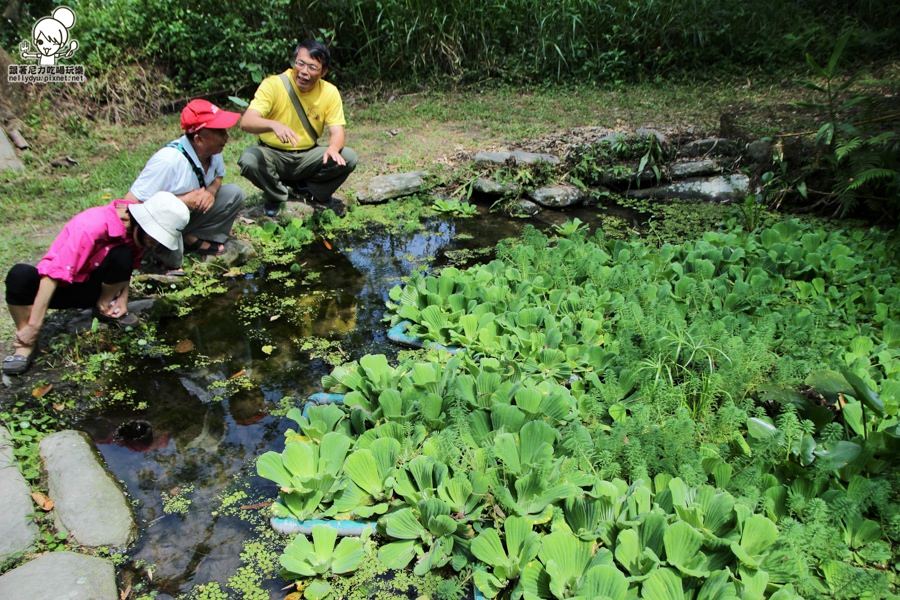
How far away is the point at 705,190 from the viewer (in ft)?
17.9

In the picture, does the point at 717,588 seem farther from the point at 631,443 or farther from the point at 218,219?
the point at 218,219

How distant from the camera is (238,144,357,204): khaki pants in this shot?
472 centimetres

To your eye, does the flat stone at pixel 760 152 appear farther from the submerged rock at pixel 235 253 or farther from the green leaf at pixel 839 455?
the submerged rock at pixel 235 253

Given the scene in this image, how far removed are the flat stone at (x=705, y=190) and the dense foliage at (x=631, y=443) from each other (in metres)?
1.99

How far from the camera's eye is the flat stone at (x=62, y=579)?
1920 millimetres

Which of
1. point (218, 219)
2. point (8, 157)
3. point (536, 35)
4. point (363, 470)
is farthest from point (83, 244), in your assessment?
point (536, 35)

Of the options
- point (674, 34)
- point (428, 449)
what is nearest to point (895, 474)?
point (428, 449)

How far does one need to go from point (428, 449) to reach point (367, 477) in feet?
0.83

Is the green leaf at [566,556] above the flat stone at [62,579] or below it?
below

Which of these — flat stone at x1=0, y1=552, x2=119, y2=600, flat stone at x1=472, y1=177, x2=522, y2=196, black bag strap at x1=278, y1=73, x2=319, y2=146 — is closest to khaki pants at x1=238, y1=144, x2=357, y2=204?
black bag strap at x1=278, y1=73, x2=319, y2=146

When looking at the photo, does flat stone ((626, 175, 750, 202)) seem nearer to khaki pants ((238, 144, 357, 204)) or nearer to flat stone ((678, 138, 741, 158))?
flat stone ((678, 138, 741, 158))

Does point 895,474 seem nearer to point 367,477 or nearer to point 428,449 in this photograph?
point 428,449

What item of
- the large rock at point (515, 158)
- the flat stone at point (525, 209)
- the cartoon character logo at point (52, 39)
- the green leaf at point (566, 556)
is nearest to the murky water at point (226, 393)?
the flat stone at point (525, 209)

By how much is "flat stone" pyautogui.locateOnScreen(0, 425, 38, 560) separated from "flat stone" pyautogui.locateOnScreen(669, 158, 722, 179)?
17.2ft
